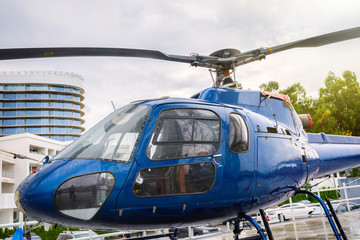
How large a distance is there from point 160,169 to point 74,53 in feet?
6.16

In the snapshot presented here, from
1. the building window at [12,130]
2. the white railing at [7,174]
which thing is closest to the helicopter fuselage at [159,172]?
the white railing at [7,174]

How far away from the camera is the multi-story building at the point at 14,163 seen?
40688 millimetres

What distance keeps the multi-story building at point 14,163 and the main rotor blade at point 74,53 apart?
119 ft

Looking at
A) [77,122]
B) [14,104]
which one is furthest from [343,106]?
[14,104]

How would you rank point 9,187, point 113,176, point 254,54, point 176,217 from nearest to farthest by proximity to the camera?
Answer: point 113,176
point 176,217
point 254,54
point 9,187

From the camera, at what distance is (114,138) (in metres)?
3.34

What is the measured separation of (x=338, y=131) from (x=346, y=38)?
2711 cm

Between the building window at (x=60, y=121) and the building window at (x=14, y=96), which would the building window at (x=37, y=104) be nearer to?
the building window at (x=14, y=96)

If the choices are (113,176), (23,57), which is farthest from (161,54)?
(113,176)

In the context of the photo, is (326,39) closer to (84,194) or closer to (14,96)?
(84,194)

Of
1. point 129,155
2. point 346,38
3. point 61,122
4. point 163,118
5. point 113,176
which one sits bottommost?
point 113,176

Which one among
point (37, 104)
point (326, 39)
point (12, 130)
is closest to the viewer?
point (326, 39)

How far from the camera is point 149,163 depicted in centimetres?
319

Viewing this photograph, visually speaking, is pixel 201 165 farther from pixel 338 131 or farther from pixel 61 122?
pixel 61 122
